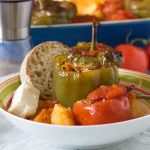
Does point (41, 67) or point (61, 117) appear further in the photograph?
point (41, 67)

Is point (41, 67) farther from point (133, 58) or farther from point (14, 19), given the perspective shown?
point (133, 58)

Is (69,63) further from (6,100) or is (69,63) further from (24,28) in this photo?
(24,28)

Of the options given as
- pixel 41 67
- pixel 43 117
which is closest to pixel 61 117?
pixel 43 117

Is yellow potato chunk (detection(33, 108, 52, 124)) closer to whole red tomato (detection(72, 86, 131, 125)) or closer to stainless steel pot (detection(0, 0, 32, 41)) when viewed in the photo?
whole red tomato (detection(72, 86, 131, 125))

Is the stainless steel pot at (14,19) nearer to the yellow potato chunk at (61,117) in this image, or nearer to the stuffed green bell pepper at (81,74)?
the stuffed green bell pepper at (81,74)

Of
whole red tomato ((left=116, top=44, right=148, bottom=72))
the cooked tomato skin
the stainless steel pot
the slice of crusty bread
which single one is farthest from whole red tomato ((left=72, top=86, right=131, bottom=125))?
whole red tomato ((left=116, top=44, right=148, bottom=72))
